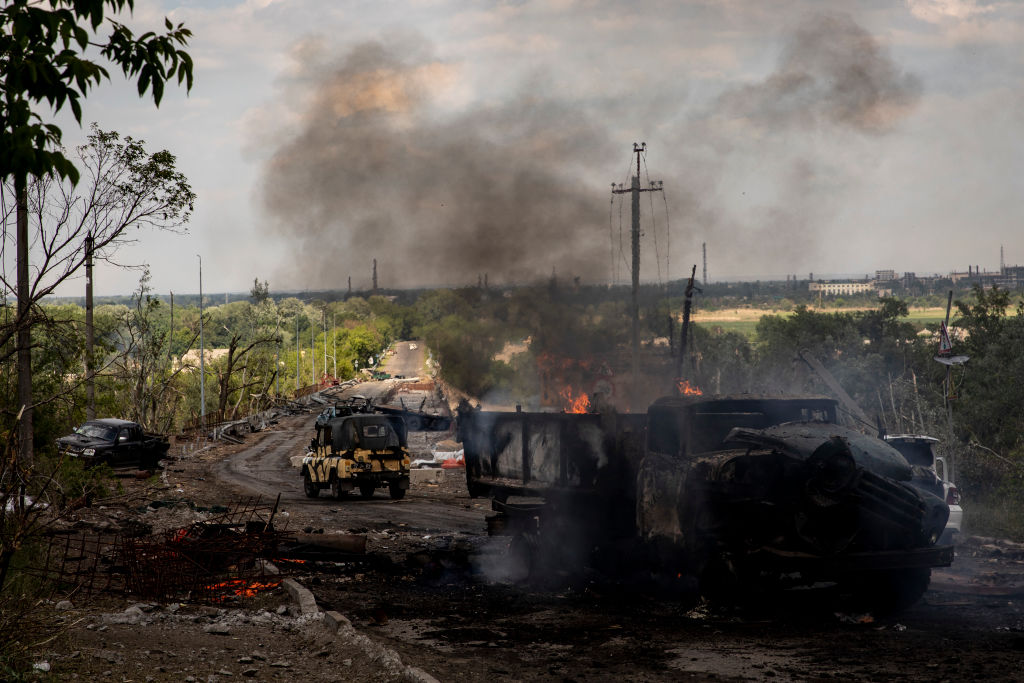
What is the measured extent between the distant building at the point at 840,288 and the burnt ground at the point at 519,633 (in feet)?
300

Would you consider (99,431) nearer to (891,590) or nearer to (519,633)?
(519,633)

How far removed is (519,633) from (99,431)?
22.1 metres

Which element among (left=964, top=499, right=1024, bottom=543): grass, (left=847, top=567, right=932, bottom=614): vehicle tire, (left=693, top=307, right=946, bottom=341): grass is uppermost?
(left=693, top=307, right=946, bottom=341): grass

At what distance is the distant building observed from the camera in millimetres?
102375

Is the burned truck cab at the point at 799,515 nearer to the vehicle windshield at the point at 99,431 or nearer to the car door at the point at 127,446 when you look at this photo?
the car door at the point at 127,446

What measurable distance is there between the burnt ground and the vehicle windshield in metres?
16.1

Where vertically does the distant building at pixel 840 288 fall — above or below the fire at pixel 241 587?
above

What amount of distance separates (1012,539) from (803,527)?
1001cm

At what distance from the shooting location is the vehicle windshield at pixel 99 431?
28.2m

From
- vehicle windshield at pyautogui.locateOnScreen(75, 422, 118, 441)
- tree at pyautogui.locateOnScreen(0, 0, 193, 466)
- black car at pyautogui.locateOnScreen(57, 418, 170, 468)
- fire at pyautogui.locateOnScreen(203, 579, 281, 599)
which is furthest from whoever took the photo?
vehicle windshield at pyautogui.locateOnScreen(75, 422, 118, 441)

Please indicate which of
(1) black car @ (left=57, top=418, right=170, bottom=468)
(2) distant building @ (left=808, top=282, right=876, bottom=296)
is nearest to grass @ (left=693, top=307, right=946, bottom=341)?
(2) distant building @ (left=808, top=282, right=876, bottom=296)

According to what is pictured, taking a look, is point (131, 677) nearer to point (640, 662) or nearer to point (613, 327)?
point (640, 662)

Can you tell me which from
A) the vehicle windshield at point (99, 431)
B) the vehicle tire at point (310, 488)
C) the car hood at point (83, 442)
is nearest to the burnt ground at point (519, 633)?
the vehicle tire at point (310, 488)

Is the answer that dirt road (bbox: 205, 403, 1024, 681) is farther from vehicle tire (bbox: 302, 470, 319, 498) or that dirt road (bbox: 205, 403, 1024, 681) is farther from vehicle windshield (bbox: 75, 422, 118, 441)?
vehicle windshield (bbox: 75, 422, 118, 441)
